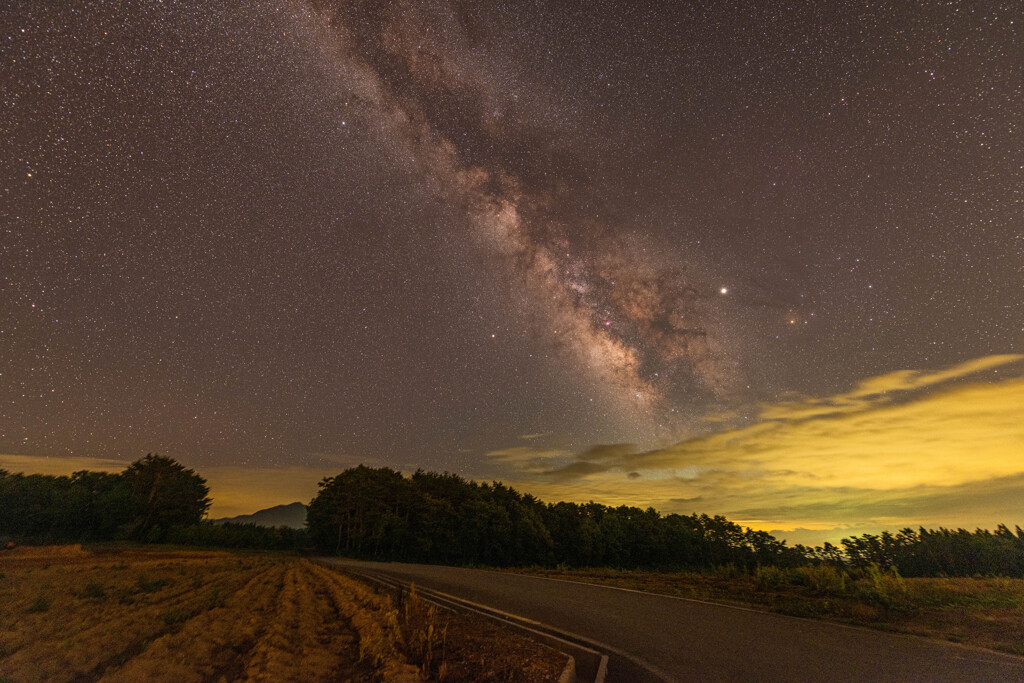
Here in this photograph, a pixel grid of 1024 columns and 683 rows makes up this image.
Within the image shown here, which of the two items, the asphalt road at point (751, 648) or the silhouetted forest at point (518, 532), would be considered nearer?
the asphalt road at point (751, 648)

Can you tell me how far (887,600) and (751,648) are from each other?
769 centimetres

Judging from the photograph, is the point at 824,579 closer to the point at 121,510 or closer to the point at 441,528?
the point at 441,528

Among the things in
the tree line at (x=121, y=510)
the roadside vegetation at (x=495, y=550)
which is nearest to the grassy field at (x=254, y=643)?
the roadside vegetation at (x=495, y=550)

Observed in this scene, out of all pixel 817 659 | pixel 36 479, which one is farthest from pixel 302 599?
pixel 36 479

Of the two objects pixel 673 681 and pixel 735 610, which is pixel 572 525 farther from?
pixel 673 681

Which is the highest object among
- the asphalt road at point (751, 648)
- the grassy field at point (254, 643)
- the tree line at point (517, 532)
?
the tree line at point (517, 532)

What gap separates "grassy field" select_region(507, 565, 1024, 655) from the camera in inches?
379

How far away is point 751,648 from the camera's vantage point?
7996 mm

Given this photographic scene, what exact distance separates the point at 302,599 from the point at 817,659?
1615 cm

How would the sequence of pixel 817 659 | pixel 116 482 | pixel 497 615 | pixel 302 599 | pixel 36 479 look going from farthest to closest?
pixel 116 482 < pixel 36 479 < pixel 302 599 < pixel 497 615 < pixel 817 659

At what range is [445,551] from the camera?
6062cm

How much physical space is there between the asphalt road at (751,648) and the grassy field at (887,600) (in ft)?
4.16

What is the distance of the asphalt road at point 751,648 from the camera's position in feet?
21.4

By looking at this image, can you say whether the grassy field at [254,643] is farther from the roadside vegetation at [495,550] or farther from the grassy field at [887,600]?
the grassy field at [887,600]
